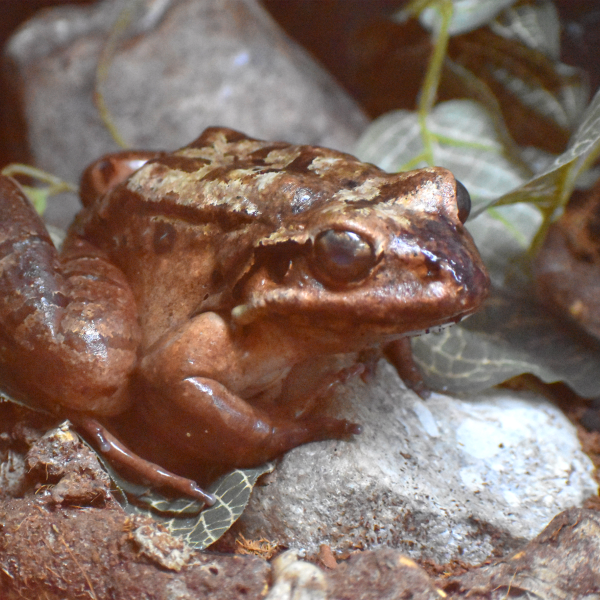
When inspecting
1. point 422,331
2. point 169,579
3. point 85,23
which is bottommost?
Answer: point 169,579

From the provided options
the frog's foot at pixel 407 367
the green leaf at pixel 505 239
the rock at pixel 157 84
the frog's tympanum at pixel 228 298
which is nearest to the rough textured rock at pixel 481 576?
the frog's tympanum at pixel 228 298

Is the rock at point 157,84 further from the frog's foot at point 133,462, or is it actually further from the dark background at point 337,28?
the frog's foot at point 133,462

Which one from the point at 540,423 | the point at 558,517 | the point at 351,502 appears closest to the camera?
the point at 558,517

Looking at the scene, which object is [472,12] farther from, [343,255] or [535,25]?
[343,255]

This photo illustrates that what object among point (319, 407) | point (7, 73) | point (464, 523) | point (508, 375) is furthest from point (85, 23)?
point (464, 523)

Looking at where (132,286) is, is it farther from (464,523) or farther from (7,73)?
(7,73)

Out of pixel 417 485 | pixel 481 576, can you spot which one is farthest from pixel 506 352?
pixel 481 576
